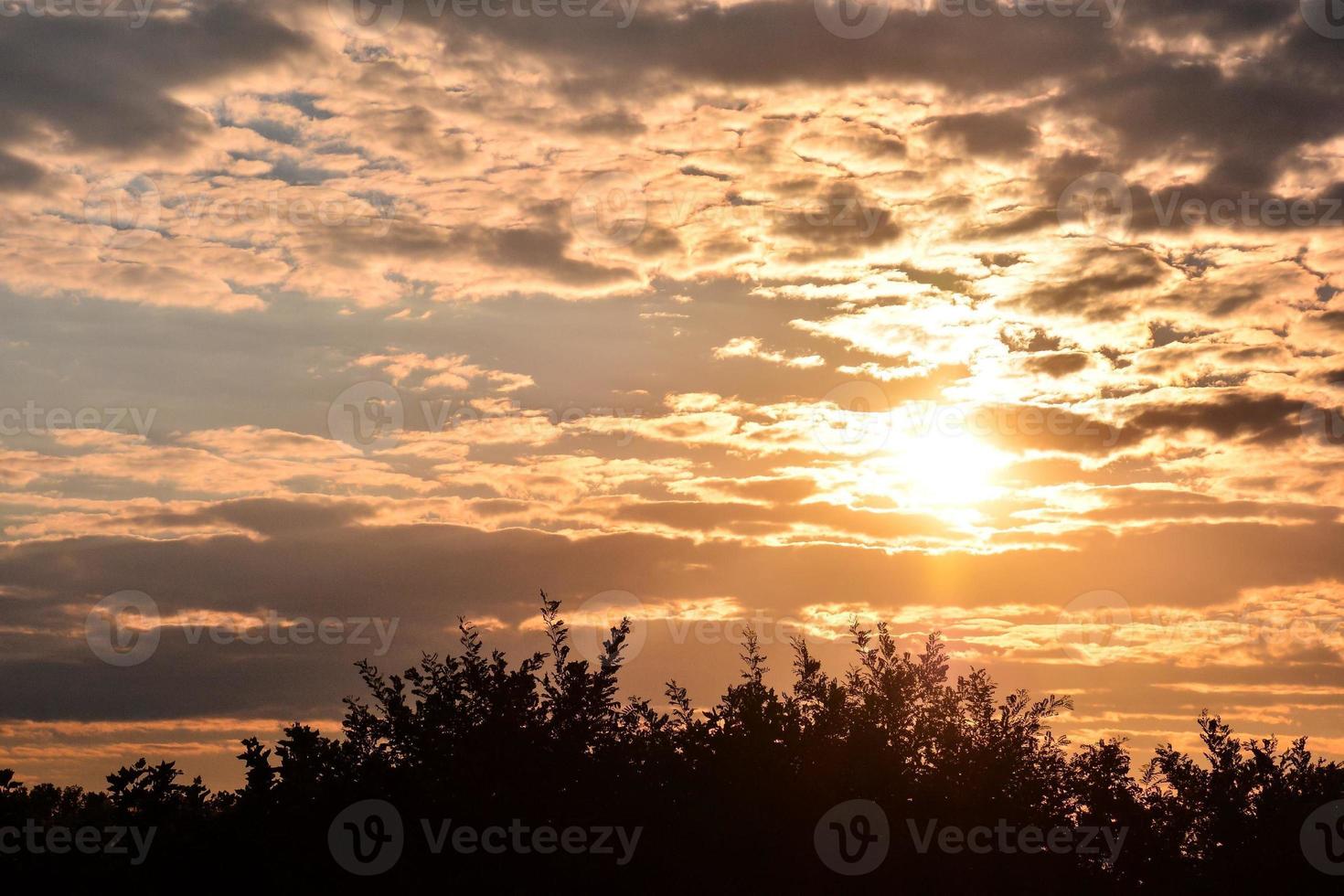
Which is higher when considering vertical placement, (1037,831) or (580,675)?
(580,675)

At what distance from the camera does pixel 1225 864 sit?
89.5 ft

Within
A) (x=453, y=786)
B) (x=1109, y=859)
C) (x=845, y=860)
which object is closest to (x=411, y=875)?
(x=453, y=786)

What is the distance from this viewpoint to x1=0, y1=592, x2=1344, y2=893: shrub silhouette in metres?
23.5

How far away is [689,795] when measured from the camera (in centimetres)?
2447

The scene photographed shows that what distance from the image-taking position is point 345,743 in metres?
27.1

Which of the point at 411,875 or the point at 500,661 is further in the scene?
the point at 500,661

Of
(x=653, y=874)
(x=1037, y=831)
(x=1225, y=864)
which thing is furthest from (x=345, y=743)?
(x=1225, y=864)

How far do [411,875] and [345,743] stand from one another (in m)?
4.62

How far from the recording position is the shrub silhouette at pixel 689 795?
2352 cm

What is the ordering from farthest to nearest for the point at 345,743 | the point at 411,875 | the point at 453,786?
the point at 345,743, the point at 453,786, the point at 411,875

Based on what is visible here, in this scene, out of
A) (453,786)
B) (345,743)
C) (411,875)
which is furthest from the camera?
(345,743)

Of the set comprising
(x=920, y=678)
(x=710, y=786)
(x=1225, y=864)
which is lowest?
(x=1225, y=864)

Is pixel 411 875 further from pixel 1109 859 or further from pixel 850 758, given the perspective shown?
pixel 1109 859

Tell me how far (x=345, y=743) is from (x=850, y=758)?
10.5 m
